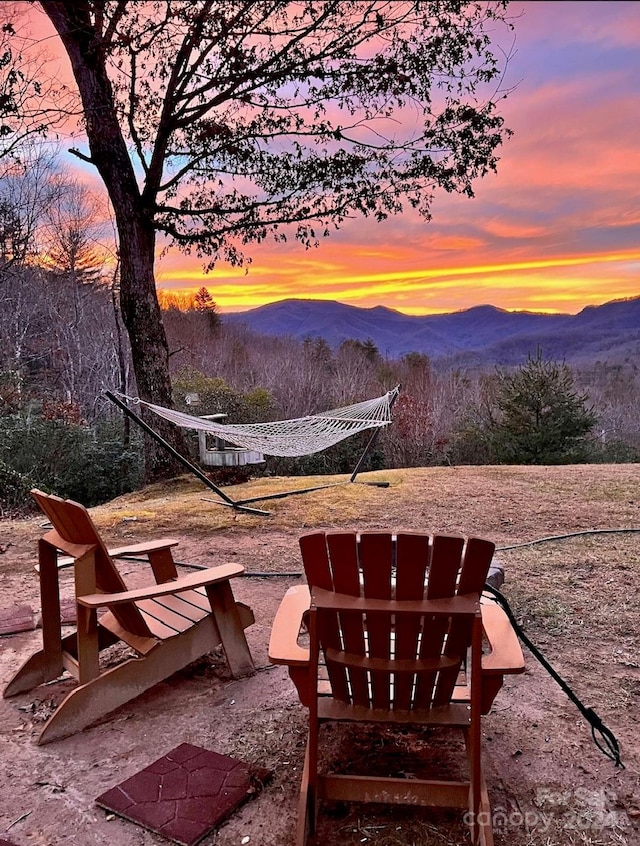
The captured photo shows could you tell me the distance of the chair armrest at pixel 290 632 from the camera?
4.43 feet

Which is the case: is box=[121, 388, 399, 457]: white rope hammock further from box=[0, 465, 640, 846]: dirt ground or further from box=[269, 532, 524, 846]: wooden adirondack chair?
box=[269, 532, 524, 846]: wooden adirondack chair

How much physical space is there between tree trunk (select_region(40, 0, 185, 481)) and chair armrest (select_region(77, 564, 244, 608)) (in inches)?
176

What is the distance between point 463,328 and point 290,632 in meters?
19.8

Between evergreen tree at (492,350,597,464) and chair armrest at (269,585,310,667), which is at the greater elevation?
chair armrest at (269,585,310,667)

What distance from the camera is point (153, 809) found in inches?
56.2

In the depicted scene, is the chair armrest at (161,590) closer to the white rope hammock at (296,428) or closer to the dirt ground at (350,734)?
the dirt ground at (350,734)

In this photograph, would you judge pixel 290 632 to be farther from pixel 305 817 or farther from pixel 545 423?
pixel 545 423

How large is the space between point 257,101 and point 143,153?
1294 millimetres

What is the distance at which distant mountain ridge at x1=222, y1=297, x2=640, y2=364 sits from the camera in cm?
1548

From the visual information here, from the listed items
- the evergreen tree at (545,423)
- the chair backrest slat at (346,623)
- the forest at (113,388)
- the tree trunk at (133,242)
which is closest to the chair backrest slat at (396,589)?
the chair backrest slat at (346,623)

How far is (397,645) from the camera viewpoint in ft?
4.51

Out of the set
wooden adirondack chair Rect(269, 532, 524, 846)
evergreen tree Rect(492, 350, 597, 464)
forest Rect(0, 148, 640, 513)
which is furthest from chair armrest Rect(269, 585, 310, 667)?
evergreen tree Rect(492, 350, 597, 464)

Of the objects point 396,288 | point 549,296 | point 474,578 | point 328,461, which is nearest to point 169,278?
point 396,288

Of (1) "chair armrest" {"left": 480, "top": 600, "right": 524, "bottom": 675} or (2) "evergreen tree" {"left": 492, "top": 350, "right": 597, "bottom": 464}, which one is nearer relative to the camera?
(1) "chair armrest" {"left": 480, "top": 600, "right": 524, "bottom": 675}
